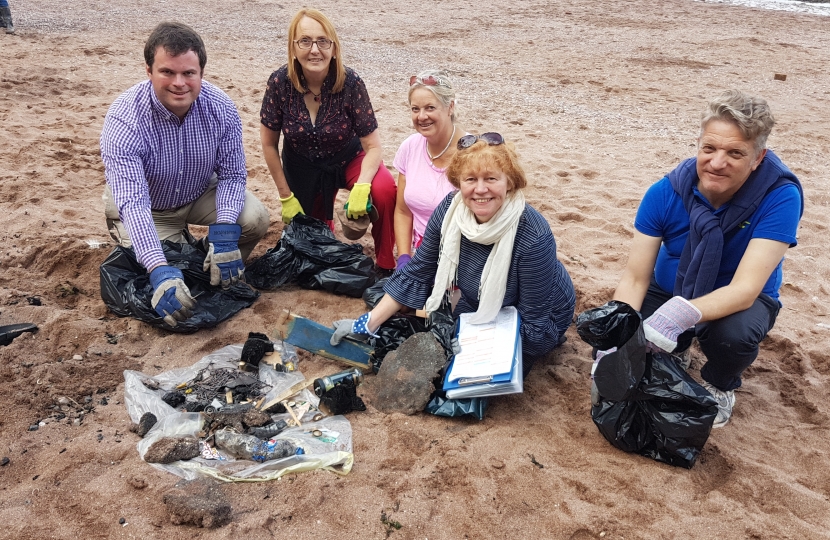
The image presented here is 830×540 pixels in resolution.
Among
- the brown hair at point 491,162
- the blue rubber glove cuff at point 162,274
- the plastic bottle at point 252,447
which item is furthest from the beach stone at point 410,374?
the blue rubber glove cuff at point 162,274

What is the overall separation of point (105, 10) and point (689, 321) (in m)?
12.5

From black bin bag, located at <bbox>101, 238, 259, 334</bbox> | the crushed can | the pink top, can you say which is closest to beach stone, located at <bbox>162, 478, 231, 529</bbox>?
the crushed can

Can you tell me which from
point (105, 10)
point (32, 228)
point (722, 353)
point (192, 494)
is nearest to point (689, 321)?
point (722, 353)

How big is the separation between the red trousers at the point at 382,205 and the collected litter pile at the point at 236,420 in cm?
109

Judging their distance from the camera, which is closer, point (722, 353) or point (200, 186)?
point (722, 353)

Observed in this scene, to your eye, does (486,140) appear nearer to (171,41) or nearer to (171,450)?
(171,41)

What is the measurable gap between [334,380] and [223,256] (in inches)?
40.5

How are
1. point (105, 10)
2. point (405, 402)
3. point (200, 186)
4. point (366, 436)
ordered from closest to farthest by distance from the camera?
point (366, 436) < point (405, 402) < point (200, 186) < point (105, 10)

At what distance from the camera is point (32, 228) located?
4.26m

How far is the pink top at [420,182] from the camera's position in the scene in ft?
11.9

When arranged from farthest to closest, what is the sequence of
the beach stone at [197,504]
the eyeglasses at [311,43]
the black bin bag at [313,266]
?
the black bin bag at [313,266] → the eyeglasses at [311,43] → the beach stone at [197,504]

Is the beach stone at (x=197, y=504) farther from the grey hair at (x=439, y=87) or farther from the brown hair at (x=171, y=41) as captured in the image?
the grey hair at (x=439, y=87)

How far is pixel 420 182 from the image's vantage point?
369cm

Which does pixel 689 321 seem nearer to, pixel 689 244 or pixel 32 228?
pixel 689 244
